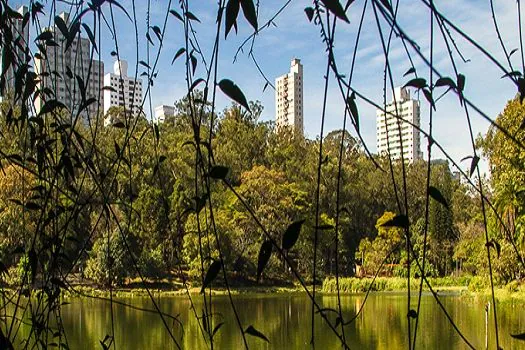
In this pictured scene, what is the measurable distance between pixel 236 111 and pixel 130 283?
11.5 m

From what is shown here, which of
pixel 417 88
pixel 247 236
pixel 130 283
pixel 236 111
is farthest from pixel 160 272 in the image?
pixel 417 88

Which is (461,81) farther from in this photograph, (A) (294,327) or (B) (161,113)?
(A) (294,327)

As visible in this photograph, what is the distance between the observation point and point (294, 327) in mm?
12180

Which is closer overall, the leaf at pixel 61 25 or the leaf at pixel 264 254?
the leaf at pixel 264 254

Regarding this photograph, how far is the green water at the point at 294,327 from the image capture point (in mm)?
A: 9859

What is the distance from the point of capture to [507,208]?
40.3 ft

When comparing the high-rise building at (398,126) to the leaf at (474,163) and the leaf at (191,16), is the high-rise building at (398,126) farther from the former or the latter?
the leaf at (191,16)

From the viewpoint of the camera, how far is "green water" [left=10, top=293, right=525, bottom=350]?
32.3 ft

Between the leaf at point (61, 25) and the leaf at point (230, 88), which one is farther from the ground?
the leaf at point (61, 25)

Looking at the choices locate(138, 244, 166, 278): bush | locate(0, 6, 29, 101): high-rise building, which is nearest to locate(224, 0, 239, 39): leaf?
locate(0, 6, 29, 101): high-rise building

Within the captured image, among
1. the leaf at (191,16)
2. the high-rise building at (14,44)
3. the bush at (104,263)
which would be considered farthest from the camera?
the bush at (104,263)

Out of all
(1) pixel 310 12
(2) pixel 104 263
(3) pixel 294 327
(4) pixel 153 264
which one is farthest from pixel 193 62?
(4) pixel 153 264

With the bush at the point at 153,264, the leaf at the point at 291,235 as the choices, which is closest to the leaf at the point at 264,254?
the leaf at the point at 291,235

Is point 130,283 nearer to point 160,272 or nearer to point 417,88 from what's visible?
point 160,272
